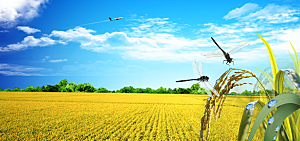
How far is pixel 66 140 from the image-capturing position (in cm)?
1044

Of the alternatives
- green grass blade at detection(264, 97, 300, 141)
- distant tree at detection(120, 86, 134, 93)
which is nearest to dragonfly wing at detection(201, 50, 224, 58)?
green grass blade at detection(264, 97, 300, 141)

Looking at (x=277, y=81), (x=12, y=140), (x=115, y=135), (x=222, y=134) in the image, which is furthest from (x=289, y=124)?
(x=12, y=140)

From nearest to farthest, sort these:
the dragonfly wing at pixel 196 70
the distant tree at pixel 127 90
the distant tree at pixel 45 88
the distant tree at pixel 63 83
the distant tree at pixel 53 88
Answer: the dragonfly wing at pixel 196 70
the distant tree at pixel 45 88
the distant tree at pixel 53 88
the distant tree at pixel 127 90
the distant tree at pixel 63 83

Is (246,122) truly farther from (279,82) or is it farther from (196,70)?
(196,70)

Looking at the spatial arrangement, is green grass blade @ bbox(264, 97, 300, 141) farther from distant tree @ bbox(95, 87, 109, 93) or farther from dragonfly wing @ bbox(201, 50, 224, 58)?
distant tree @ bbox(95, 87, 109, 93)

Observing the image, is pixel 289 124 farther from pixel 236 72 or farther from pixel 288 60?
pixel 236 72

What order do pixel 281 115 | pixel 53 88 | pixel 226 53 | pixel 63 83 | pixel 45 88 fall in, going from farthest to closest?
1. pixel 63 83
2. pixel 53 88
3. pixel 45 88
4. pixel 226 53
5. pixel 281 115

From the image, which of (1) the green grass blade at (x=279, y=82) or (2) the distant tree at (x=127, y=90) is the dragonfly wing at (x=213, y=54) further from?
(2) the distant tree at (x=127, y=90)

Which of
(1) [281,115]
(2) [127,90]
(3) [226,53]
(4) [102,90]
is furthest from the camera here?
(4) [102,90]

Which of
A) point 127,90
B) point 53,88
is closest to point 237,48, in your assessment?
point 127,90

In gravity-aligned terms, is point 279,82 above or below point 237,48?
below

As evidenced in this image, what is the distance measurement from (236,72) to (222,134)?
1206 cm

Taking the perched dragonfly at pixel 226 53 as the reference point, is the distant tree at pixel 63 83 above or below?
above

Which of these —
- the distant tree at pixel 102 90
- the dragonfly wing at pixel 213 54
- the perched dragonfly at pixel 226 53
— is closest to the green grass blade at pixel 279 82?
the perched dragonfly at pixel 226 53
